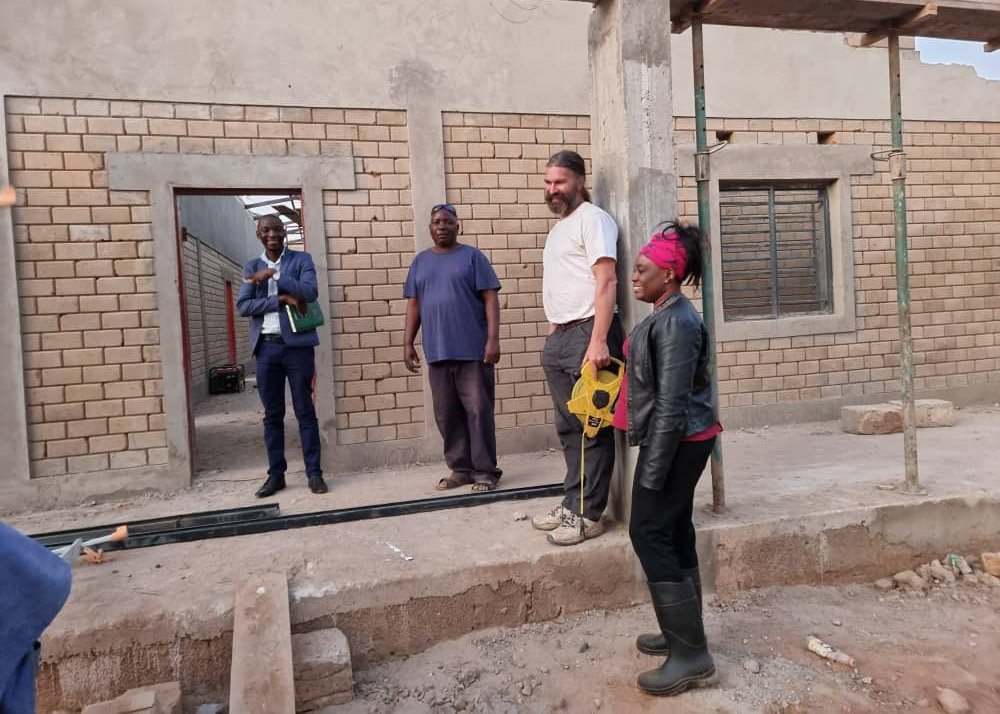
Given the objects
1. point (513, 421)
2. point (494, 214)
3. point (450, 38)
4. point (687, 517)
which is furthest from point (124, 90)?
point (687, 517)

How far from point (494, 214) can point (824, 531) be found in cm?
348

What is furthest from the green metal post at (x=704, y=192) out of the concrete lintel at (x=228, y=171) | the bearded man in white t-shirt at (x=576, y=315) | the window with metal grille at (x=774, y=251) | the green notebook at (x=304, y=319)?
the window with metal grille at (x=774, y=251)

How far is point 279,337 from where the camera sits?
14.3ft

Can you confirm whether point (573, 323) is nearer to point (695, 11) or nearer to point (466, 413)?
point (466, 413)

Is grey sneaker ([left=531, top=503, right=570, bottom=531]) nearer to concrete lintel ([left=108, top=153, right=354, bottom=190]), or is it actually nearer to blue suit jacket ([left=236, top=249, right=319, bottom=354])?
blue suit jacket ([left=236, top=249, right=319, bottom=354])

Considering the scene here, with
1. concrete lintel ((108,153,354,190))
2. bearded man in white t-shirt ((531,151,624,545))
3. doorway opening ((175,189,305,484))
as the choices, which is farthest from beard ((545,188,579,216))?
doorway opening ((175,189,305,484))

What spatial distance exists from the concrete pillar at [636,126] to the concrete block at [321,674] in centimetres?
154

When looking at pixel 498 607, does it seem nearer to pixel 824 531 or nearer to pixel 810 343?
pixel 824 531

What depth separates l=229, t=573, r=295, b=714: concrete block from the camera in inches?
89.6

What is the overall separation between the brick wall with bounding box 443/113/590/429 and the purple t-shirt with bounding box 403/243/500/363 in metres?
1.20

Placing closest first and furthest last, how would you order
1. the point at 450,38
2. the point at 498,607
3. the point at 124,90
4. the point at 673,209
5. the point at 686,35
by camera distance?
the point at 498,607
the point at 673,209
the point at 124,90
the point at 450,38
the point at 686,35

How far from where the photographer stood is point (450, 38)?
17.7 feet

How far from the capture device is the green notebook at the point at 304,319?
431 cm

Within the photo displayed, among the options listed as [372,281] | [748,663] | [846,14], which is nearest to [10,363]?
[372,281]
